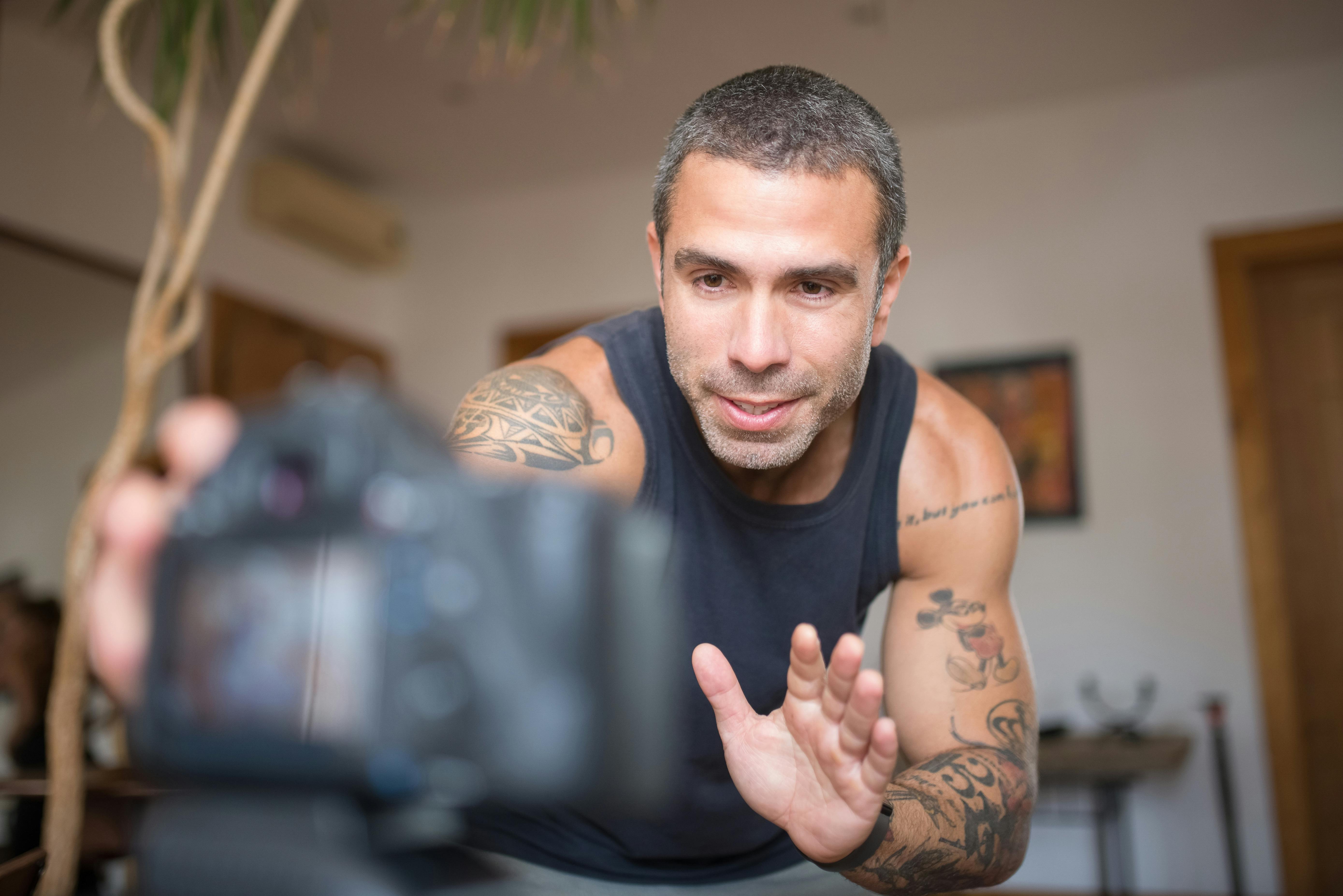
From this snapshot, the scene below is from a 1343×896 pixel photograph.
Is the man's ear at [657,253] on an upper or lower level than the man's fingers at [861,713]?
upper

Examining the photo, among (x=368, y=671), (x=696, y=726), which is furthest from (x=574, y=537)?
(x=696, y=726)

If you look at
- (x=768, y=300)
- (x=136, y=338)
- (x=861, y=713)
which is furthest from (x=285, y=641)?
(x=136, y=338)

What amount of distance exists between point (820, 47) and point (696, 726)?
2749 millimetres

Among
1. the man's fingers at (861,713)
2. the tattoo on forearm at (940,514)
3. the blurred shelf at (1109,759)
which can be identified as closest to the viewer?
the man's fingers at (861,713)

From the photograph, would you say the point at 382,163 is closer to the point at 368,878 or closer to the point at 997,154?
the point at 997,154

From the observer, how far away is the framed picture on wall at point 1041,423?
355 cm

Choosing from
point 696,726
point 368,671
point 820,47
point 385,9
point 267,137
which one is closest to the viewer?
point 368,671

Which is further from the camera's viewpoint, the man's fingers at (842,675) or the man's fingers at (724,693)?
the man's fingers at (724,693)

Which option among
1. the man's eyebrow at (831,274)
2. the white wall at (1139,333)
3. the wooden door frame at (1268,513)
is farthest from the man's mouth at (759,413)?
the wooden door frame at (1268,513)

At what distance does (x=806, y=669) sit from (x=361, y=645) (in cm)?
55

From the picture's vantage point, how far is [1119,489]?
11.5 feet

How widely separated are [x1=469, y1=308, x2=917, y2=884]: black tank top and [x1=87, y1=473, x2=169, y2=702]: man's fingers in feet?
Answer: 3.09

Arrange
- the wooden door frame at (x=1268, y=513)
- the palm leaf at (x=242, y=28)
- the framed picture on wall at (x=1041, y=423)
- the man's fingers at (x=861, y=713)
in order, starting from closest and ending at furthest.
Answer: the man's fingers at (x=861, y=713) → the palm leaf at (x=242, y=28) → the wooden door frame at (x=1268, y=513) → the framed picture on wall at (x=1041, y=423)

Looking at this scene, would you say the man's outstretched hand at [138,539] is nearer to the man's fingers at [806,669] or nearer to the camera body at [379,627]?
the camera body at [379,627]
